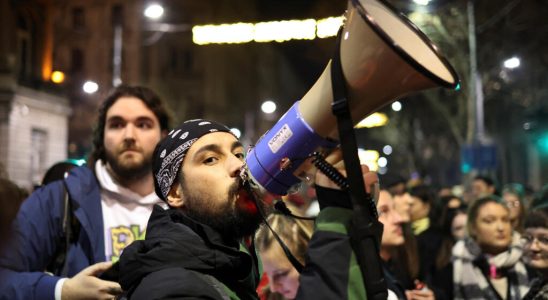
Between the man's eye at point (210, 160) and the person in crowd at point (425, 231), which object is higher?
the man's eye at point (210, 160)

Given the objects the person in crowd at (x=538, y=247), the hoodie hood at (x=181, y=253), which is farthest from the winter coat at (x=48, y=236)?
the person in crowd at (x=538, y=247)

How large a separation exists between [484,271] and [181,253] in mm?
3466

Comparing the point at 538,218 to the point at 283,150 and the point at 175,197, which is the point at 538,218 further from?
the point at 283,150

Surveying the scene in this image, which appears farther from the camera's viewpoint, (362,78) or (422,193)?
(422,193)

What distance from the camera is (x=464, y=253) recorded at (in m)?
5.16

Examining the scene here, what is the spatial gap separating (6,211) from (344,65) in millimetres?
962

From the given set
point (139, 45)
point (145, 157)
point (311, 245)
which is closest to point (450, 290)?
point (145, 157)

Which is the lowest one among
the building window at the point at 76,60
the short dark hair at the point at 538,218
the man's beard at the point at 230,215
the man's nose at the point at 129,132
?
the short dark hair at the point at 538,218

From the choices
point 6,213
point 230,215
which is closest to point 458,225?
point 230,215

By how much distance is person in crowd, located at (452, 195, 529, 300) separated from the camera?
483cm

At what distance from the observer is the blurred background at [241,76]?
18.7 meters

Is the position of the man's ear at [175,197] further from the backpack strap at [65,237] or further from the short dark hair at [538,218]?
the short dark hair at [538,218]

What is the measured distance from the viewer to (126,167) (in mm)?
3611

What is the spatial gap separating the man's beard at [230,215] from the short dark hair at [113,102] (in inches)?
61.6
